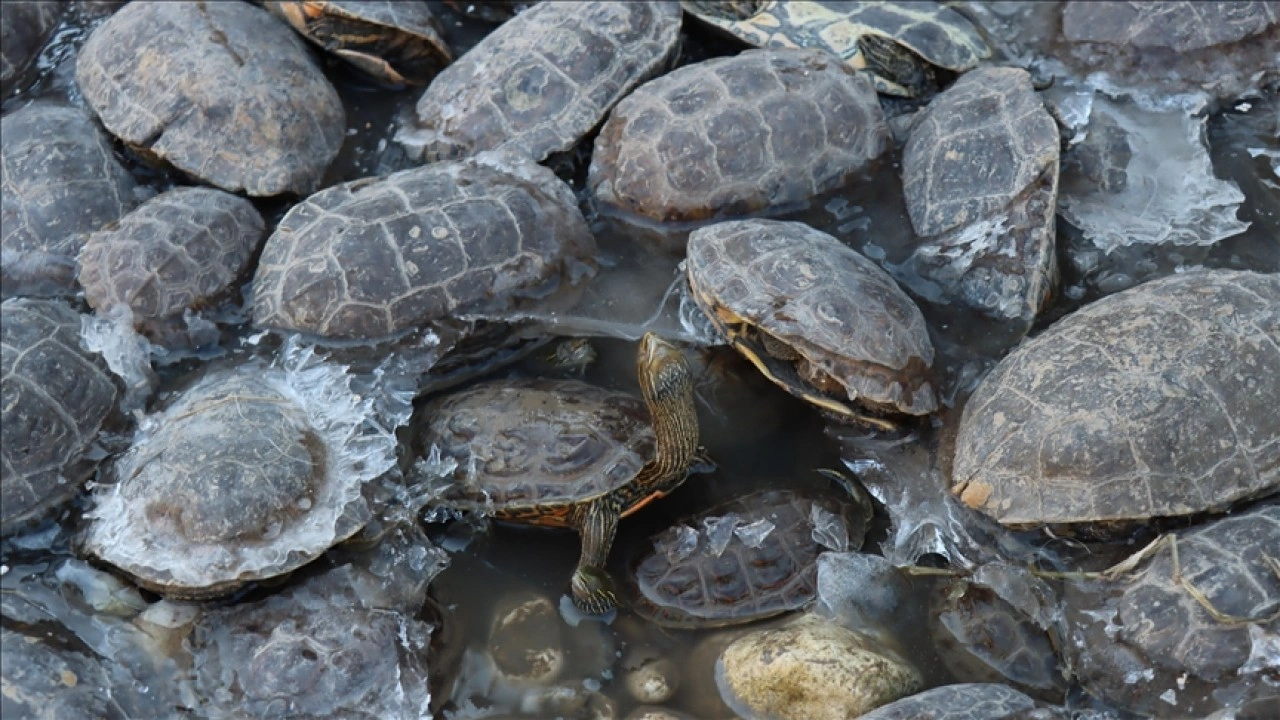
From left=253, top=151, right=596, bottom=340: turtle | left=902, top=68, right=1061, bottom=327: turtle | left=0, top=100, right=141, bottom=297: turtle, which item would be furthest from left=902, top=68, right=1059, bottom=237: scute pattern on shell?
left=0, top=100, right=141, bottom=297: turtle

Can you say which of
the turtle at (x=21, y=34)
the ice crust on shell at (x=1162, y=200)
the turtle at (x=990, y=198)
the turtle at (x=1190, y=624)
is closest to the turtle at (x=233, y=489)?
the turtle at (x=990, y=198)

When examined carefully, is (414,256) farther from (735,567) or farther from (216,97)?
(735,567)

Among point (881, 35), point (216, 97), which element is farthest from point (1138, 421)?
point (216, 97)

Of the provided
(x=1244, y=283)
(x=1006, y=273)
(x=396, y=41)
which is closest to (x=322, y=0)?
(x=396, y=41)

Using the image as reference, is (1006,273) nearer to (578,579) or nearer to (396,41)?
(578,579)

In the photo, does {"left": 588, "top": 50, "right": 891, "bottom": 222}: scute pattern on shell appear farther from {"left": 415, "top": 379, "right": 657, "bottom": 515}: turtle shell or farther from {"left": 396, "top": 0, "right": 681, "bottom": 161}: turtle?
{"left": 415, "top": 379, "right": 657, "bottom": 515}: turtle shell
